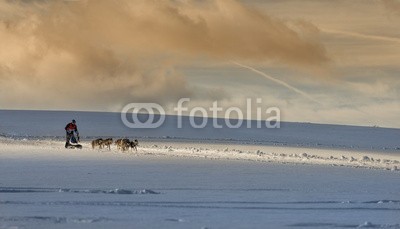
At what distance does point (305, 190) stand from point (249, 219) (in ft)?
20.4

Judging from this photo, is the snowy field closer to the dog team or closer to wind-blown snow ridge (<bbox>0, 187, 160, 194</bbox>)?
wind-blown snow ridge (<bbox>0, 187, 160, 194</bbox>)

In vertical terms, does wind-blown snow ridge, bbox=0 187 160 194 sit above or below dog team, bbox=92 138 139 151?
below

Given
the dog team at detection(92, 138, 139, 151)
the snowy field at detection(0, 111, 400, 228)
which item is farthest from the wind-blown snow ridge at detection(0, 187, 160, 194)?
the dog team at detection(92, 138, 139, 151)

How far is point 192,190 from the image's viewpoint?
69.5ft

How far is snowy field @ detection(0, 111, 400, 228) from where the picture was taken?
1587cm

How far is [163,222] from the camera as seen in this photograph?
15.4m

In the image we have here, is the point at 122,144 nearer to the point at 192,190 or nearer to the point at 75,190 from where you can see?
the point at 192,190

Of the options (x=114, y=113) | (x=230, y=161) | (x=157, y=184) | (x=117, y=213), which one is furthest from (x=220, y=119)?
(x=117, y=213)

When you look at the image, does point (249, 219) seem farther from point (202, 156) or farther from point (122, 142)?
point (122, 142)

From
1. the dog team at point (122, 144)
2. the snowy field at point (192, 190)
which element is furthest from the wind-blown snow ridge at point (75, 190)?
the dog team at point (122, 144)

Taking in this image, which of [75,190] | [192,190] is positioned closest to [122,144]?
[192,190]

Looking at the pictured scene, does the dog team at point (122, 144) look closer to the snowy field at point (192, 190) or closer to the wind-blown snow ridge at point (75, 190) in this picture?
the snowy field at point (192, 190)

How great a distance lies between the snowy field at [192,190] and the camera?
52.1 ft

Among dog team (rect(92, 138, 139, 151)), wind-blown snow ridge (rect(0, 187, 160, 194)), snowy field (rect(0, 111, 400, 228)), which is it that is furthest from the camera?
dog team (rect(92, 138, 139, 151))
